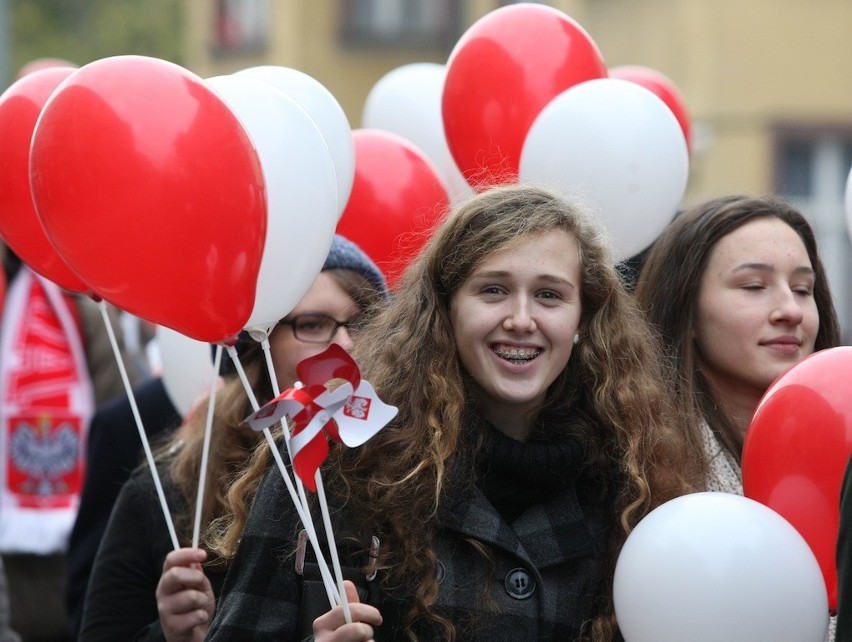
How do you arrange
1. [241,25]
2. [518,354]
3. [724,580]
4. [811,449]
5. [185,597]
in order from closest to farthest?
[724,580], [811,449], [518,354], [185,597], [241,25]

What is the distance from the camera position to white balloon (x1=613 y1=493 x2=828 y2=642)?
2816 millimetres

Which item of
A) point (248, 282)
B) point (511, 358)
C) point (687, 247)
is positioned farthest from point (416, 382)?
point (687, 247)

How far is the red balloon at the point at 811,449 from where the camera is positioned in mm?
3025

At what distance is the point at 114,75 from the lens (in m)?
2.97

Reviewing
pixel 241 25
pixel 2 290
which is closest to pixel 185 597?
pixel 2 290

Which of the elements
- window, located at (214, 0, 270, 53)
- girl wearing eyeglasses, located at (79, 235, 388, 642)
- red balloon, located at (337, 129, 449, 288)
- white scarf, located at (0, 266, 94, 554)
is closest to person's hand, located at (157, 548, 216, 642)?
girl wearing eyeglasses, located at (79, 235, 388, 642)

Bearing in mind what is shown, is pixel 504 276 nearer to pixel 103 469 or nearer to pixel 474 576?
pixel 474 576

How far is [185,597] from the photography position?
3414 millimetres

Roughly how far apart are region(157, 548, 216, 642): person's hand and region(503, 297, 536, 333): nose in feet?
2.79

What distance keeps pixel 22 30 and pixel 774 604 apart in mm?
30674

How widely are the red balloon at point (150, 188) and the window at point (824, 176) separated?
588 inches

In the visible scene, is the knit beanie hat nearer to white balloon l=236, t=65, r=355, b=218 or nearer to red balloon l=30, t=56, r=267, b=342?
white balloon l=236, t=65, r=355, b=218

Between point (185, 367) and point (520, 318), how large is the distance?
1410 mm

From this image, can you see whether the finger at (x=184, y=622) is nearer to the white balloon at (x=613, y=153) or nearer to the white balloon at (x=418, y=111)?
the white balloon at (x=613, y=153)
